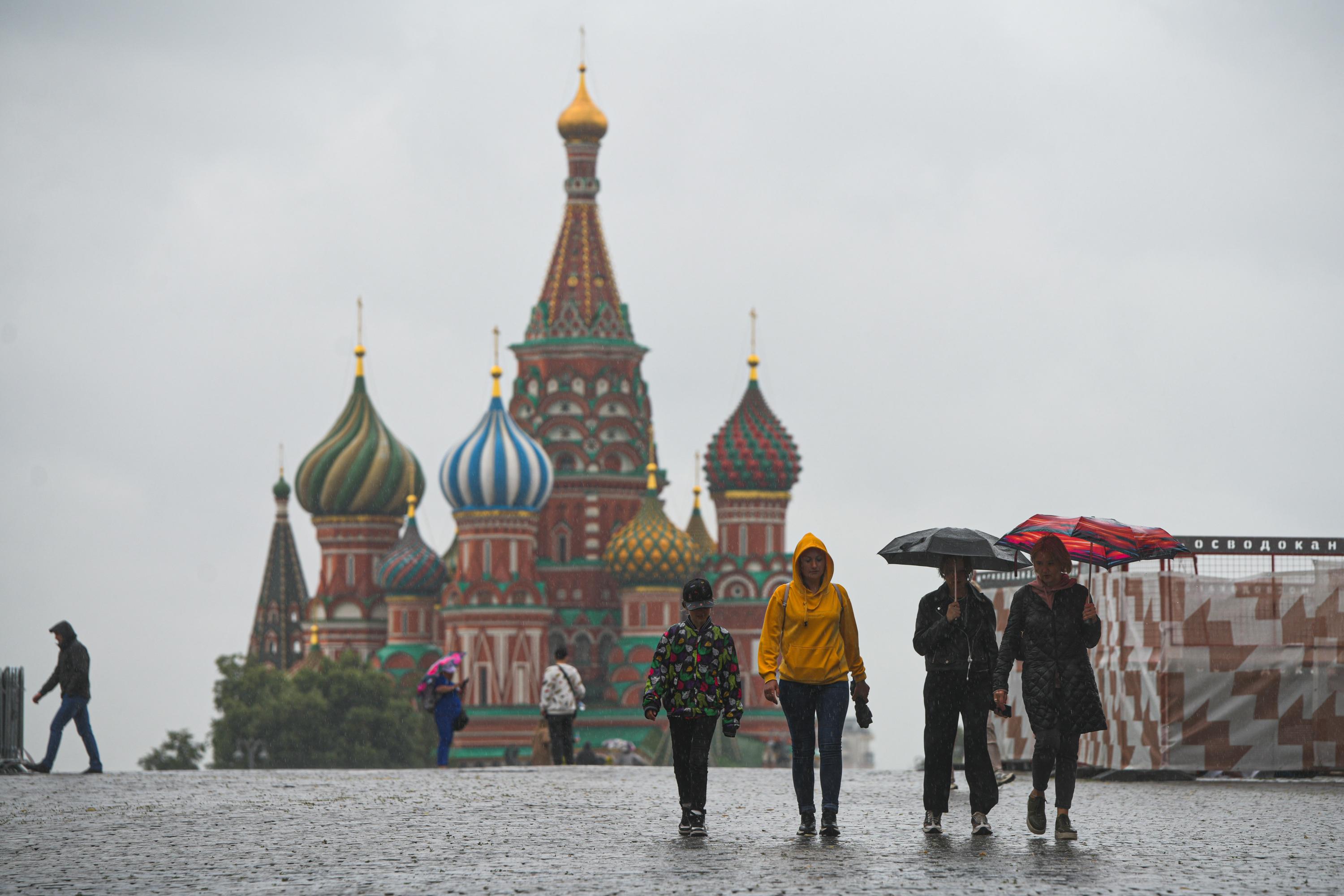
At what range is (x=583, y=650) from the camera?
281ft

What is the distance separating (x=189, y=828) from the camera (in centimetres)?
1418

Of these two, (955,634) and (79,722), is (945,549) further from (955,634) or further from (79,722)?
(79,722)

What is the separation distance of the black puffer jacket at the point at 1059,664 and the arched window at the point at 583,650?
7264 cm

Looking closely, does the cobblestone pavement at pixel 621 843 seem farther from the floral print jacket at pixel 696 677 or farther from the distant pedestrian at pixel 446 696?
the distant pedestrian at pixel 446 696

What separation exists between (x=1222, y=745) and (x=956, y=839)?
22.8 ft

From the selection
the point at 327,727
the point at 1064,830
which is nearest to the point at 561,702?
the point at 1064,830

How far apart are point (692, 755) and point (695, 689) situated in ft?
1.29

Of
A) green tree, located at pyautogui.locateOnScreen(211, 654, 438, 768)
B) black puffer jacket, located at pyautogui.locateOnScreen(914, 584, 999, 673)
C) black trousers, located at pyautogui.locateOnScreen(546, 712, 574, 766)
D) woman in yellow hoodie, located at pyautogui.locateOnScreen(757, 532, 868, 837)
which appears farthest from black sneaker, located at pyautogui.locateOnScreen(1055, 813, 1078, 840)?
green tree, located at pyautogui.locateOnScreen(211, 654, 438, 768)

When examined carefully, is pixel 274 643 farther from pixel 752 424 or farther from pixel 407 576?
pixel 752 424

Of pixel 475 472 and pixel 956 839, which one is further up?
pixel 475 472

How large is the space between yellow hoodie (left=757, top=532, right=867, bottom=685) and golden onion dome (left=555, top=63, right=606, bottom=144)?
7853 centimetres

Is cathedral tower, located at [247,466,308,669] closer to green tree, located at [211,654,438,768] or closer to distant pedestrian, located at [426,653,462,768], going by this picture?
green tree, located at [211,654,438,768]

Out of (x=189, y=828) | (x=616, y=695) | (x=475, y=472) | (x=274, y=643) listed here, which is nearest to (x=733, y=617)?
(x=616, y=695)

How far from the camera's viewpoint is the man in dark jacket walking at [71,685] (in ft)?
72.2
